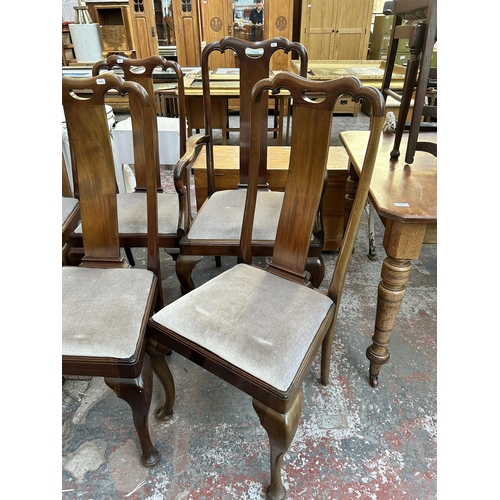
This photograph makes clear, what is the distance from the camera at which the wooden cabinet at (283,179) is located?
6.19 feet

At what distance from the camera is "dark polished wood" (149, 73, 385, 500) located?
86 cm

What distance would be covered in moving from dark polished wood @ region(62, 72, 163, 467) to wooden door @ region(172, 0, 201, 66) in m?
4.58

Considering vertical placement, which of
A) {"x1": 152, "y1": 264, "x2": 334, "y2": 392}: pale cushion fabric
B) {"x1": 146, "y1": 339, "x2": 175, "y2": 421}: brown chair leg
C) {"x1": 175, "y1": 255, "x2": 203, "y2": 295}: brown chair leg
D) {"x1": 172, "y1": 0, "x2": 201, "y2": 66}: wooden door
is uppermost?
{"x1": 172, "y1": 0, "x2": 201, "y2": 66}: wooden door

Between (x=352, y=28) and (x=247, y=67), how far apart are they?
175 inches

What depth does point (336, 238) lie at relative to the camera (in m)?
2.09

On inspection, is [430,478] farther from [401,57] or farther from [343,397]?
[401,57]

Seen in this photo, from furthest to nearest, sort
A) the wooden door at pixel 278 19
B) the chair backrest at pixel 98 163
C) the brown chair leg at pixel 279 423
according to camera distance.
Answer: the wooden door at pixel 278 19 → the chair backrest at pixel 98 163 → the brown chair leg at pixel 279 423

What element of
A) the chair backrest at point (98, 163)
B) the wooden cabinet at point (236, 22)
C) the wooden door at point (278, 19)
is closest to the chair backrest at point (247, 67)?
the chair backrest at point (98, 163)

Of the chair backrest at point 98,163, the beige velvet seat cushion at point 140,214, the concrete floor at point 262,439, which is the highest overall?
the chair backrest at point 98,163

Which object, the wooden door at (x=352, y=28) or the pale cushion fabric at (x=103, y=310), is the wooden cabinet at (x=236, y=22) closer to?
the wooden door at (x=352, y=28)

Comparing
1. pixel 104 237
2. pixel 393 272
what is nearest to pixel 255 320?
pixel 393 272

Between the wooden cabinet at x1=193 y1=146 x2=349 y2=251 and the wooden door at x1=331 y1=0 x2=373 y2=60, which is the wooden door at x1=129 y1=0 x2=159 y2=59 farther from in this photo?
the wooden cabinet at x1=193 y1=146 x2=349 y2=251

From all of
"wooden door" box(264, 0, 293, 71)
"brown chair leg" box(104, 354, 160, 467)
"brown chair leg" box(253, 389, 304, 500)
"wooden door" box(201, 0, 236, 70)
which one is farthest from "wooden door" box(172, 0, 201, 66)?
"brown chair leg" box(253, 389, 304, 500)

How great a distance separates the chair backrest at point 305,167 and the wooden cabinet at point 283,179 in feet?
2.51
